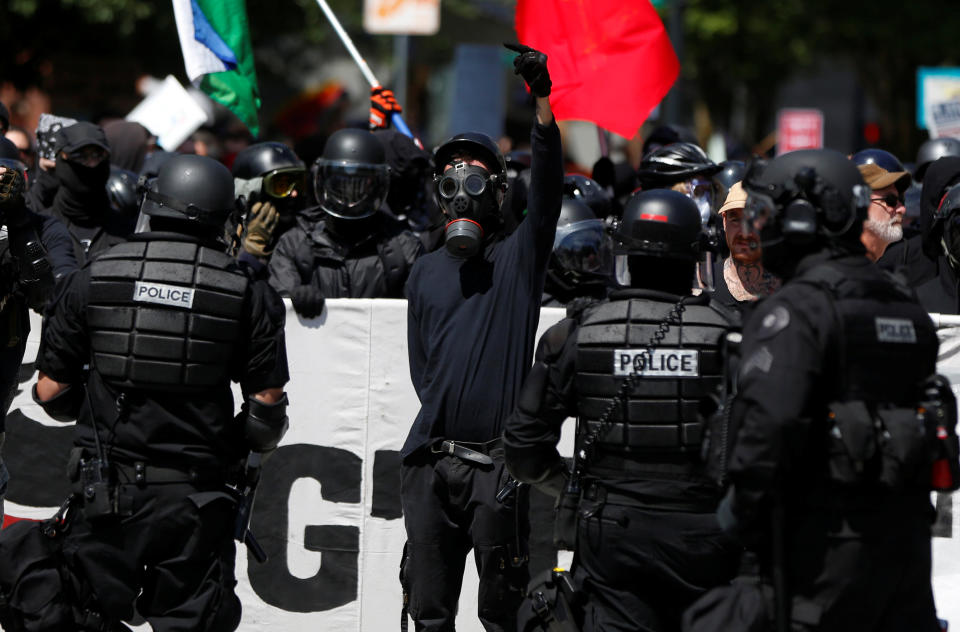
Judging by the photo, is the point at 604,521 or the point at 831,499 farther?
the point at 604,521

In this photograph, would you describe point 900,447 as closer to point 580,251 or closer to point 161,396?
point 161,396

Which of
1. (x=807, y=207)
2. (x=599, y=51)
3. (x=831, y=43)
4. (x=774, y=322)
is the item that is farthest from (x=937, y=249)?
(x=831, y=43)

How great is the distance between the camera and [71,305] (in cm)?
509

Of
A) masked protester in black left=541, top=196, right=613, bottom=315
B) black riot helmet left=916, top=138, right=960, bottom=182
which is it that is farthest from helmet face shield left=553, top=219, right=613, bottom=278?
black riot helmet left=916, top=138, right=960, bottom=182

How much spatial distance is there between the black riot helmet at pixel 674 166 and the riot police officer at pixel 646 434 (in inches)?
124

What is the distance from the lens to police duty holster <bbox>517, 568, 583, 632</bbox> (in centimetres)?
453

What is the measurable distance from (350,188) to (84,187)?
→ 5.55 feet

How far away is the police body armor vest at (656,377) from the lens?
14.5 feet

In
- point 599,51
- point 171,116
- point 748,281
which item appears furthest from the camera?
point 171,116

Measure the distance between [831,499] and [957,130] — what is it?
9517 millimetres

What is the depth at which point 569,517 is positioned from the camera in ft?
15.1

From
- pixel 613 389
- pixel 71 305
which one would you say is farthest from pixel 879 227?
pixel 71 305

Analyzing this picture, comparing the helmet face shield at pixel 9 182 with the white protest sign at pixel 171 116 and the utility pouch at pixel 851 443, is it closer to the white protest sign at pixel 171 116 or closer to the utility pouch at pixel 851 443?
the utility pouch at pixel 851 443

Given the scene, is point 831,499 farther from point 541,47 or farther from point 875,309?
point 541,47
